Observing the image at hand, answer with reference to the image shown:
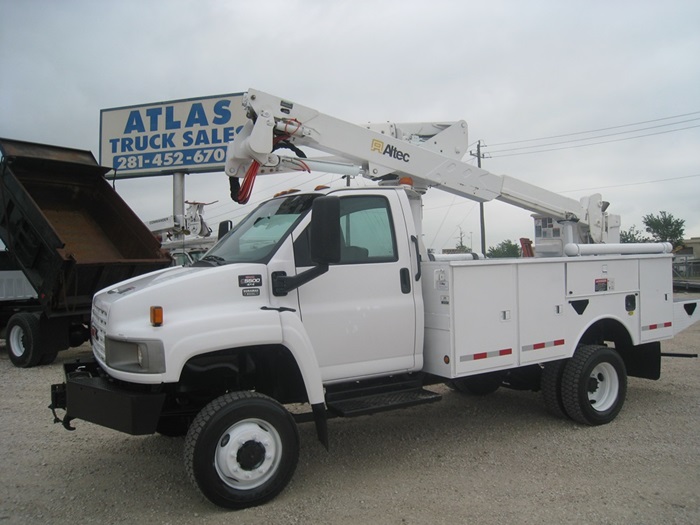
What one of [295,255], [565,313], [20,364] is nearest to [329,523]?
[295,255]

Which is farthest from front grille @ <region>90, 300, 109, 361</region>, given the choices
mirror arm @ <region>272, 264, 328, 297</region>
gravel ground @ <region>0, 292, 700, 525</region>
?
mirror arm @ <region>272, 264, 328, 297</region>

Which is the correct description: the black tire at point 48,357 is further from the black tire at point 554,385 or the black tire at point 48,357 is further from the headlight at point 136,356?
the black tire at point 554,385

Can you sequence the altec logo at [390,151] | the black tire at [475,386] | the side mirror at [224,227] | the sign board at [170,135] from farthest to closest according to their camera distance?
the sign board at [170,135], the black tire at [475,386], the side mirror at [224,227], the altec logo at [390,151]

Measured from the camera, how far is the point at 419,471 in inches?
192

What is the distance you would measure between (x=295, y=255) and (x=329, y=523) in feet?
6.36

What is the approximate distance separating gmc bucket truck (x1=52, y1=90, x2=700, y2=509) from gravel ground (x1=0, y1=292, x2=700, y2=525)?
380mm

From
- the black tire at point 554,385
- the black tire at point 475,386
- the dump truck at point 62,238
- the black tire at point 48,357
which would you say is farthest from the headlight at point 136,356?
the black tire at point 48,357

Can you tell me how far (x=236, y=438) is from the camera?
4027 millimetres

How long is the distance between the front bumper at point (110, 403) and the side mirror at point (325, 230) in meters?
1.48

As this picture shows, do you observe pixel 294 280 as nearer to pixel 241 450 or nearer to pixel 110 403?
pixel 241 450

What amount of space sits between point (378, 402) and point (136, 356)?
1.92m

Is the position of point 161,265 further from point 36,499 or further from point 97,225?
point 36,499

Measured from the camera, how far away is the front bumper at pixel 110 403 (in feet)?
12.9

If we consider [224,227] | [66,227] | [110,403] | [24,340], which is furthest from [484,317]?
[24,340]
